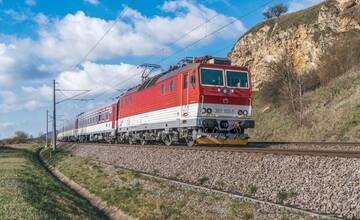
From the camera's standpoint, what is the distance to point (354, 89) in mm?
30688

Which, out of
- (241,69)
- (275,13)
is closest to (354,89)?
(241,69)

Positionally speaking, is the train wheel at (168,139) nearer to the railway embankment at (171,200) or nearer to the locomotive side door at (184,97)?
the locomotive side door at (184,97)

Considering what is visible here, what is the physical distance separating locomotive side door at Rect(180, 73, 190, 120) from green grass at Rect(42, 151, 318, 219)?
3.74m

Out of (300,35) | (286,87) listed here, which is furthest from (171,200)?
(300,35)

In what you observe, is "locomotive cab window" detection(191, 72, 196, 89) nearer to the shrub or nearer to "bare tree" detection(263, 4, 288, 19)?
the shrub

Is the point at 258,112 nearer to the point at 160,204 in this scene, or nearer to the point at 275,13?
the point at 160,204

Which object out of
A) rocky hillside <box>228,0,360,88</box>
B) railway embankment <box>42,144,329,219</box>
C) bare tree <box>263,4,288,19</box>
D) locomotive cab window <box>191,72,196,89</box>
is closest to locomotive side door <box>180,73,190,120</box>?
locomotive cab window <box>191,72,196,89</box>

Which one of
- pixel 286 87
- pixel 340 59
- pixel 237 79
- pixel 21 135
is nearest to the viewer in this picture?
pixel 237 79

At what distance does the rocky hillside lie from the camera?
44.1m

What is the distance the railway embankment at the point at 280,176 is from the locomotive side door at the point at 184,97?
7.46ft

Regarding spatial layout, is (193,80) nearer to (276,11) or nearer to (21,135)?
(276,11)

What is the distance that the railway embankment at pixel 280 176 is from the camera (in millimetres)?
9812

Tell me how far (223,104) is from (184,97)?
1914 mm

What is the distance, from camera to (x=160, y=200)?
14.0 metres
